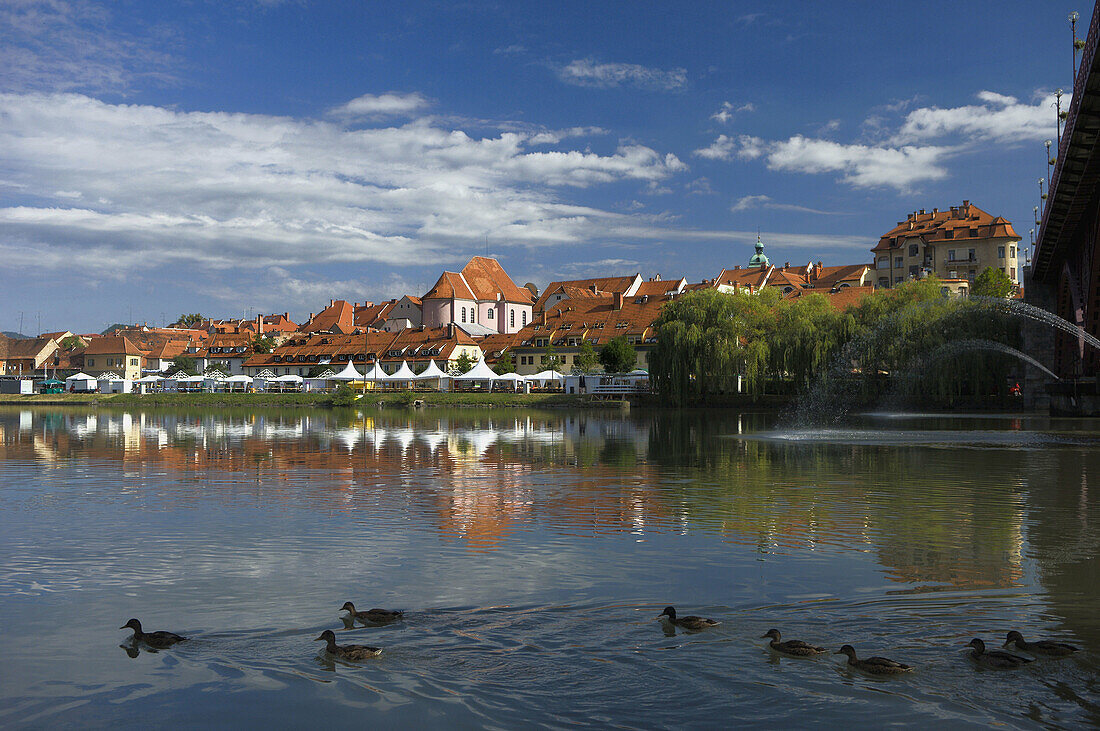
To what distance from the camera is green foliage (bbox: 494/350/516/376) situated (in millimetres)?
117938

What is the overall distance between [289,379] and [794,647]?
110248mm

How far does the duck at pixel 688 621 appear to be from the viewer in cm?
1055

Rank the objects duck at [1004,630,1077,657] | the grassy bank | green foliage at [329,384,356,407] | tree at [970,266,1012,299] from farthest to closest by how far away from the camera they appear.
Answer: green foliage at [329,384,356,407] → the grassy bank → tree at [970,266,1012,299] → duck at [1004,630,1077,657]

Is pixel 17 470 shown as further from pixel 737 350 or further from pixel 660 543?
pixel 737 350

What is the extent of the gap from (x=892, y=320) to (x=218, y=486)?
181 ft

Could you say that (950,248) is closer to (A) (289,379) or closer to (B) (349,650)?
(A) (289,379)

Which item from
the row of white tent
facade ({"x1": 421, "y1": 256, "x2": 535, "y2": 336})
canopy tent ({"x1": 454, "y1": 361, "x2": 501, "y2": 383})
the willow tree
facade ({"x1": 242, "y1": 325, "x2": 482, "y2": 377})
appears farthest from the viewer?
facade ({"x1": 421, "y1": 256, "x2": 535, "y2": 336})

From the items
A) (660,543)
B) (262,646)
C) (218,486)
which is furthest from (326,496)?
(262,646)

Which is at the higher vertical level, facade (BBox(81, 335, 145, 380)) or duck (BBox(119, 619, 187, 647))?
facade (BBox(81, 335, 145, 380))

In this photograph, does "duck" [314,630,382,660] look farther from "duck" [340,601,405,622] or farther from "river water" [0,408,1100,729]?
"duck" [340,601,405,622]

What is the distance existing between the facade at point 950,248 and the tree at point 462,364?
64.2 m

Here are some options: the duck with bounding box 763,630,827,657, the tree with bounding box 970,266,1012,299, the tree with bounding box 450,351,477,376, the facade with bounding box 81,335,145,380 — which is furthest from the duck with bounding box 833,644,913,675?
the facade with bounding box 81,335,145,380

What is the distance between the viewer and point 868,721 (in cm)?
813

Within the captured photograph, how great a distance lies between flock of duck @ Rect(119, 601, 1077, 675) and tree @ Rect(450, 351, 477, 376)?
109435 mm
